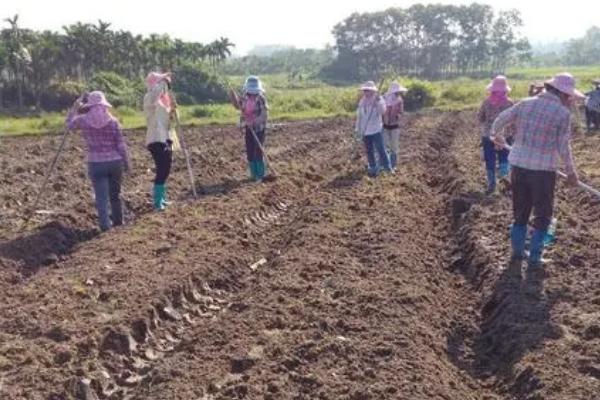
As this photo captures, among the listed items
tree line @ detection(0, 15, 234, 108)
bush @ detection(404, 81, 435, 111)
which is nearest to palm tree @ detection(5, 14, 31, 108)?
tree line @ detection(0, 15, 234, 108)

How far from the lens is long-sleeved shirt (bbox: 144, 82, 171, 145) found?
10.6 meters

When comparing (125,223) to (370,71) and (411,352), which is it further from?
(370,71)

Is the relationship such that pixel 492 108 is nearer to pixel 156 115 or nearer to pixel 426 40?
pixel 156 115

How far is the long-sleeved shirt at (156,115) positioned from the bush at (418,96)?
26603mm

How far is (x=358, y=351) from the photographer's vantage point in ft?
18.7

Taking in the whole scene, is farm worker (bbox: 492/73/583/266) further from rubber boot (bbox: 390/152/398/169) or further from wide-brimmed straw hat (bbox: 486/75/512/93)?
rubber boot (bbox: 390/152/398/169)

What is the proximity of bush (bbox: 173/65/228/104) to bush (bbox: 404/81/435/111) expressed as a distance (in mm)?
16380

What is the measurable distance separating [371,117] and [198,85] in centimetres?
3847

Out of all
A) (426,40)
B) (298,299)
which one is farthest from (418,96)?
(426,40)

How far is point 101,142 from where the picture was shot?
9570 mm

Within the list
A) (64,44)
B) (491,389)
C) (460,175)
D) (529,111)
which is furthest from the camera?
(64,44)

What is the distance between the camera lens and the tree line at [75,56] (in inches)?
1709

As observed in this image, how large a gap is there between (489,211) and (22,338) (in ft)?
21.4

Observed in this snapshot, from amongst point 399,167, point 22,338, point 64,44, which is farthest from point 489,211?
point 64,44
